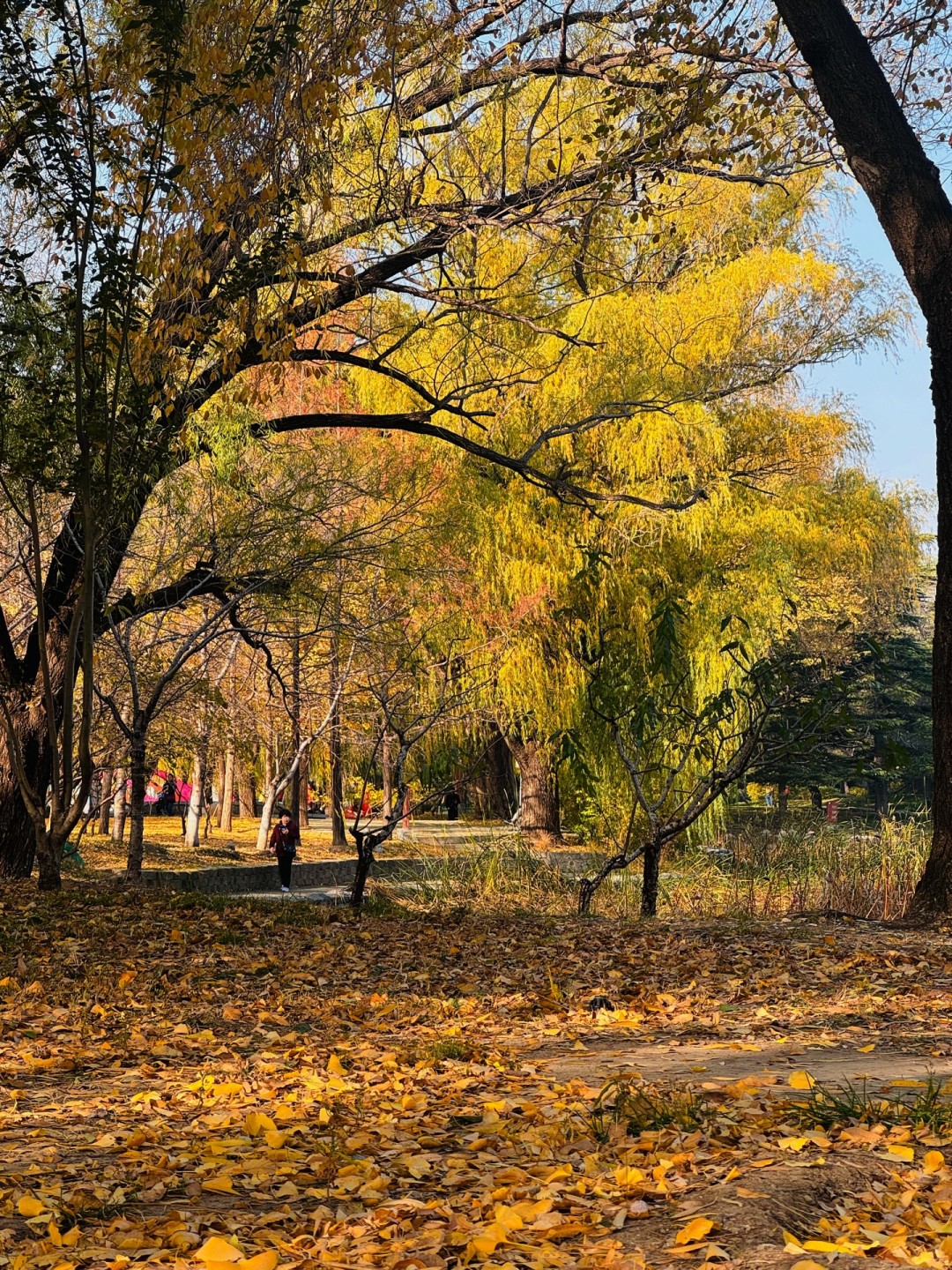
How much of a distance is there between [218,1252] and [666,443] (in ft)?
49.8

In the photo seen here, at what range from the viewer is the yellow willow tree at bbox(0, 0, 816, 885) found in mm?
6477

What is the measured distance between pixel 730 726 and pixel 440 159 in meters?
7.82

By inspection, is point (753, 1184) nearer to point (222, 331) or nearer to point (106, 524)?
point (106, 524)

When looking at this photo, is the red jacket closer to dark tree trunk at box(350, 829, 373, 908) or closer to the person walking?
the person walking

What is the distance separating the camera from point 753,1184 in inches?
118

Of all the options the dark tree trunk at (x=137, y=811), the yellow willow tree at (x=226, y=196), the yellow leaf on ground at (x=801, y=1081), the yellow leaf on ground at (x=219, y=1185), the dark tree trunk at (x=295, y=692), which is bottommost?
the yellow leaf on ground at (x=219, y=1185)

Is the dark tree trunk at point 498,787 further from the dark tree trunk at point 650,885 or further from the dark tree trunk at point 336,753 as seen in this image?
the dark tree trunk at point 650,885

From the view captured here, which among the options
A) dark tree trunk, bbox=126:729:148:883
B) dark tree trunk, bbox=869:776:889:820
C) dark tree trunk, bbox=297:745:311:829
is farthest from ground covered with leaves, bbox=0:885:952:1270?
dark tree trunk, bbox=869:776:889:820

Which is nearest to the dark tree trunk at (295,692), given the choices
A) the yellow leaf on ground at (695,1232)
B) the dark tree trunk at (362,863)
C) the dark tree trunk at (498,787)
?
the dark tree trunk at (362,863)

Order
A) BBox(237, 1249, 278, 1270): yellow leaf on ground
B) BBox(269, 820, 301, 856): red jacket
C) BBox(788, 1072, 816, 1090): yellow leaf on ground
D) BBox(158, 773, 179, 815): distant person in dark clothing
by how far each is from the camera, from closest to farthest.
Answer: BBox(237, 1249, 278, 1270): yellow leaf on ground, BBox(788, 1072, 816, 1090): yellow leaf on ground, BBox(269, 820, 301, 856): red jacket, BBox(158, 773, 179, 815): distant person in dark clothing

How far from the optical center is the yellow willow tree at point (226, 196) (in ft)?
21.2

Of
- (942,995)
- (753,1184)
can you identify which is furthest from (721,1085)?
(942,995)

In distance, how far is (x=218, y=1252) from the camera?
8.93ft

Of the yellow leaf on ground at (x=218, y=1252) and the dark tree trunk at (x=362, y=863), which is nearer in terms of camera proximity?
the yellow leaf on ground at (x=218, y=1252)
